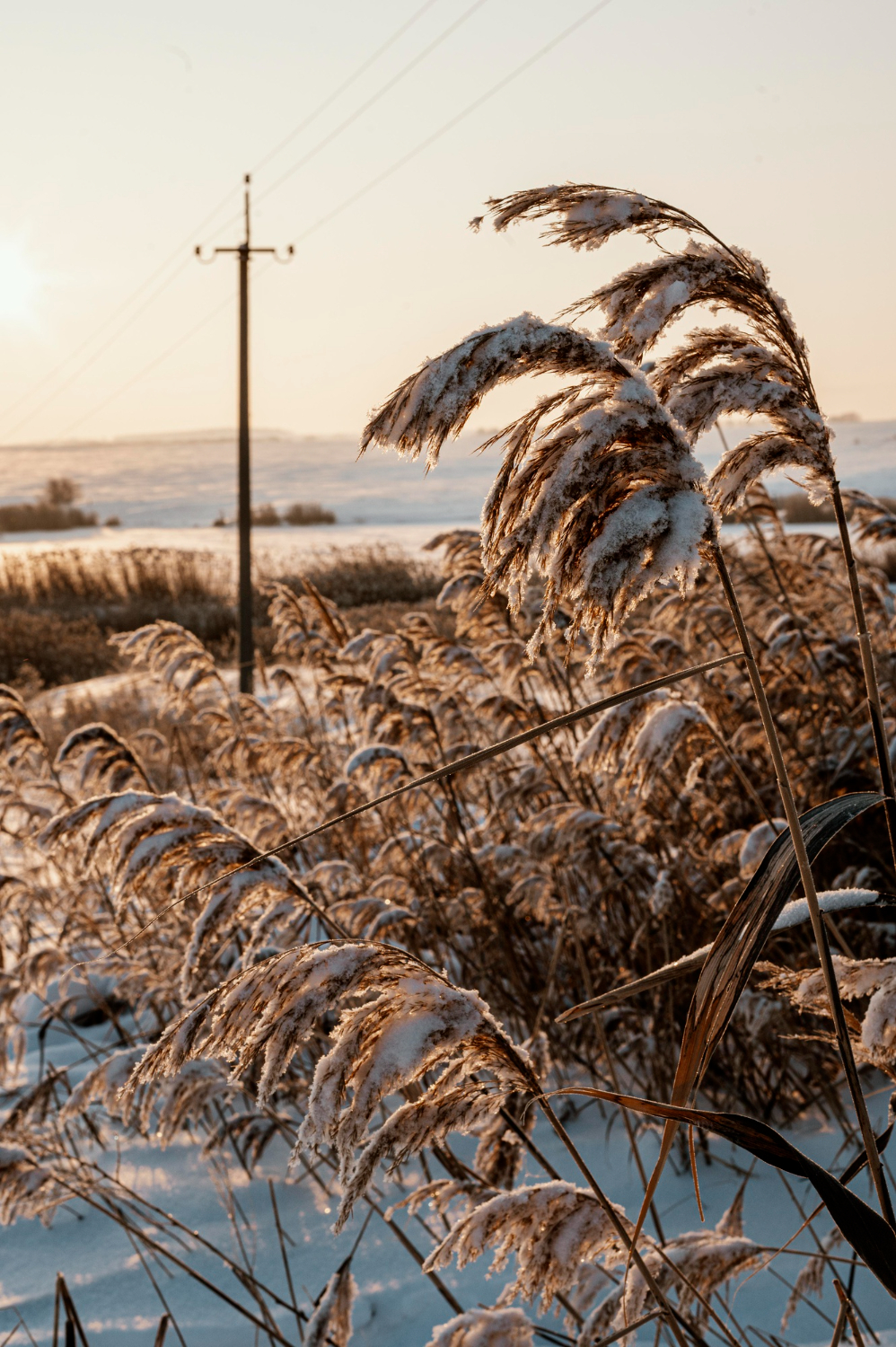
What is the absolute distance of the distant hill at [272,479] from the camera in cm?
5106

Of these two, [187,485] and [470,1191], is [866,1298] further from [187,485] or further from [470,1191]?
[187,485]

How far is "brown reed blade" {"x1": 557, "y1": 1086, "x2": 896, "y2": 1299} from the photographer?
3.20 feet

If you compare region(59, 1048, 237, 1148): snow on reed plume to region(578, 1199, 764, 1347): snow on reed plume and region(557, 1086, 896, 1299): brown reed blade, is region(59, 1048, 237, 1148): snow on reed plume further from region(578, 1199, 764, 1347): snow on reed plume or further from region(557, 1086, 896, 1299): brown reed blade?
region(557, 1086, 896, 1299): brown reed blade

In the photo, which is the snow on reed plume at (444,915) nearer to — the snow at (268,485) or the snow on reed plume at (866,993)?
the snow on reed plume at (866,993)

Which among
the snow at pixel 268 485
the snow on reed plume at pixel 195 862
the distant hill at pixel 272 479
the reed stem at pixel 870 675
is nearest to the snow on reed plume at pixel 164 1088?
the snow on reed plume at pixel 195 862

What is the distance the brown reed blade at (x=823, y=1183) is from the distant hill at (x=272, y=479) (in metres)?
37.2

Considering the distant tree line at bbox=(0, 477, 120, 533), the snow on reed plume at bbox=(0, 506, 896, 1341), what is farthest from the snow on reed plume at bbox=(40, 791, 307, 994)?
the distant tree line at bbox=(0, 477, 120, 533)

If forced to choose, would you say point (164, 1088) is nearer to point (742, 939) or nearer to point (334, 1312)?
point (334, 1312)

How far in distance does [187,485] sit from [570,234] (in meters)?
68.1

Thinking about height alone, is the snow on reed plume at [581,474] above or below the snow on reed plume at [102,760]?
above

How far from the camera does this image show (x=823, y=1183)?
3.20ft

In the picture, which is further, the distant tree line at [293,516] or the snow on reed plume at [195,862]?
the distant tree line at [293,516]

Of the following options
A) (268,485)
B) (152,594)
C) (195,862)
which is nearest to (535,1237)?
(195,862)

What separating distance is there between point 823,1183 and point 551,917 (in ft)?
8.78
